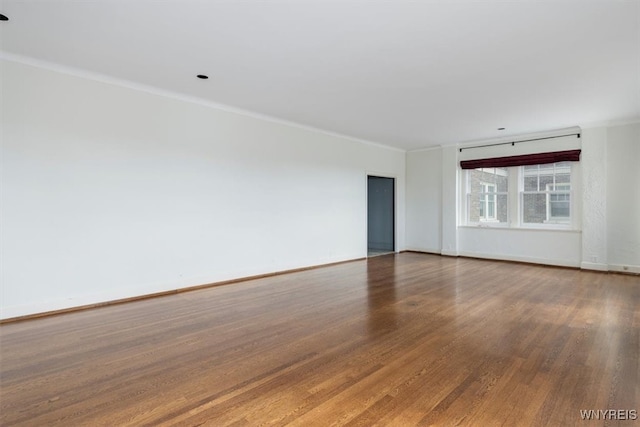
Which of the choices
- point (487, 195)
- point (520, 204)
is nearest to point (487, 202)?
point (487, 195)

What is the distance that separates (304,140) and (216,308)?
359 centimetres

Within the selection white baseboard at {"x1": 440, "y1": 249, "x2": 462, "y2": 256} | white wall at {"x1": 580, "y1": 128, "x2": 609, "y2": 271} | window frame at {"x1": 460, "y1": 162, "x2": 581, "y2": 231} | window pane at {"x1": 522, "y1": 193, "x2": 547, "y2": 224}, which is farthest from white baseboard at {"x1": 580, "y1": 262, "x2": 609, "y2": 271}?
white baseboard at {"x1": 440, "y1": 249, "x2": 462, "y2": 256}

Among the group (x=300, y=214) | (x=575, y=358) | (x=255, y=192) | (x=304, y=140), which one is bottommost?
(x=575, y=358)

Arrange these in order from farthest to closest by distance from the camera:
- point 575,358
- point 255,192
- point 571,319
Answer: point 255,192 → point 571,319 → point 575,358

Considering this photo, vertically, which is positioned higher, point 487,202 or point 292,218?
point 487,202

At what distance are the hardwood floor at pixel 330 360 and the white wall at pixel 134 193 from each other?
48 centimetres

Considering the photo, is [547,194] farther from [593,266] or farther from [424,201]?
[424,201]

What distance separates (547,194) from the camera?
6586 millimetres

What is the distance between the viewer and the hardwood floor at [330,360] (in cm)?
189

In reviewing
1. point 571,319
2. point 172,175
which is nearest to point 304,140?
point 172,175

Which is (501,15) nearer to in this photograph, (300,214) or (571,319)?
(571,319)

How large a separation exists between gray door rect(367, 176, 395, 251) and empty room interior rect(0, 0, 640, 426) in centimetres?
217

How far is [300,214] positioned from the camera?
20.2 ft

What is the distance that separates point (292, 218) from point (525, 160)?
493cm
